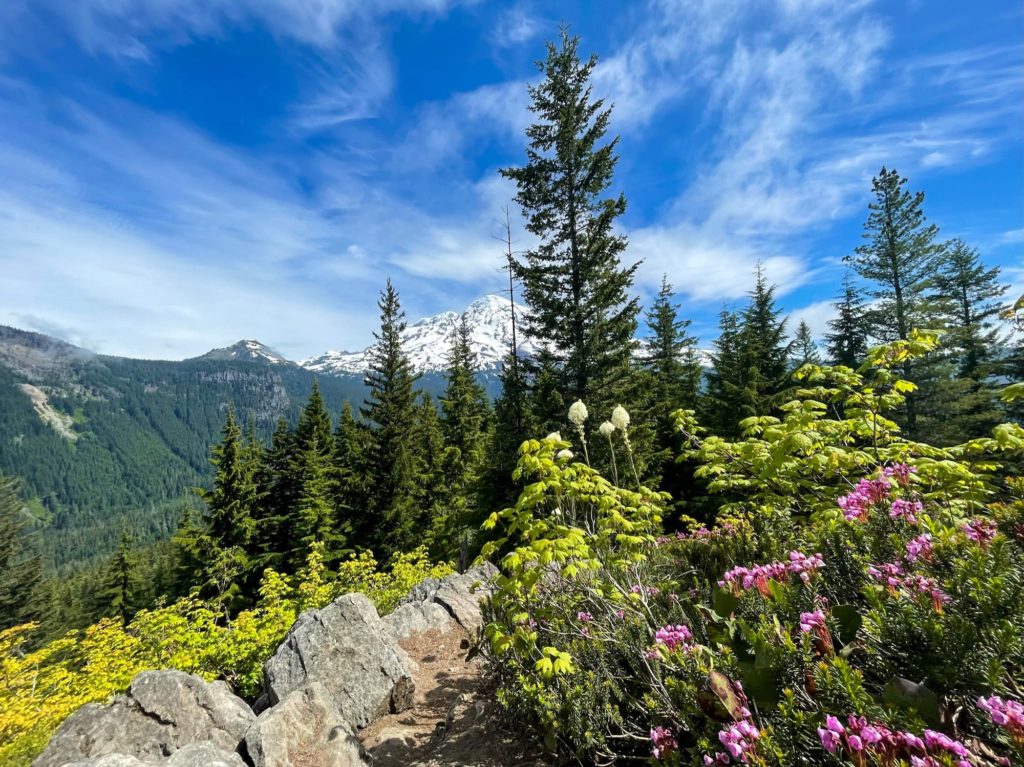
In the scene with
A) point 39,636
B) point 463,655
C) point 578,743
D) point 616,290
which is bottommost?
point 39,636

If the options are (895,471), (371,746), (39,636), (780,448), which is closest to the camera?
(895,471)

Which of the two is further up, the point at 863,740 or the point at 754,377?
the point at 754,377

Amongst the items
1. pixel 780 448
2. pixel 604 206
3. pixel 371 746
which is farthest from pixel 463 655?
pixel 604 206

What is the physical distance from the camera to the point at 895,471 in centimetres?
302

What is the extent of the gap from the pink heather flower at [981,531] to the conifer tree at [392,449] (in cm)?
1991

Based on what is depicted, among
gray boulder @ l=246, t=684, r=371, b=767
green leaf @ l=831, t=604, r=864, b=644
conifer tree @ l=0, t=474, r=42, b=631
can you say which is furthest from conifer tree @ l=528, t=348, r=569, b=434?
conifer tree @ l=0, t=474, r=42, b=631

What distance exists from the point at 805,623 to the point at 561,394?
1097 cm

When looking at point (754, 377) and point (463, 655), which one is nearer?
point (463, 655)

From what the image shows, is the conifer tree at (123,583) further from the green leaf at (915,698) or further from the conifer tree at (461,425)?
the green leaf at (915,698)

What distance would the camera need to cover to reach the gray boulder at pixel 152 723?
3.87m

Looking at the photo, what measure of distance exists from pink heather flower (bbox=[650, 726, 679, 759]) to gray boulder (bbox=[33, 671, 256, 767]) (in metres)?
3.79

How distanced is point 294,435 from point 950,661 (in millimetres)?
26678

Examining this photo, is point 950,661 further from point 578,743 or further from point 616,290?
point 616,290

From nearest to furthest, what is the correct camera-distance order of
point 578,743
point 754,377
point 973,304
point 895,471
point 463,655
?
point 578,743 < point 895,471 < point 463,655 < point 754,377 < point 973,304
